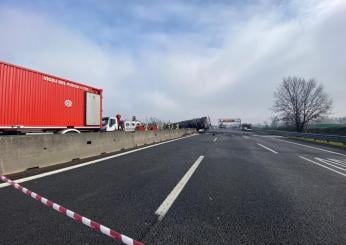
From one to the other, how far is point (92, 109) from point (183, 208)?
12.9m

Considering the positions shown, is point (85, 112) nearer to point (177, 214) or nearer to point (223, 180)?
point (223, 180)

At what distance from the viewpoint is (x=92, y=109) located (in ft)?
55.9

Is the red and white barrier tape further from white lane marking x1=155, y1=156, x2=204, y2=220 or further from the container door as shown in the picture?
the container door

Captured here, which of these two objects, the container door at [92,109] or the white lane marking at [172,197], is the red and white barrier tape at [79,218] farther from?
the container door at [92,109]

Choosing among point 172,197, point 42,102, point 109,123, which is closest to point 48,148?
point 42,102

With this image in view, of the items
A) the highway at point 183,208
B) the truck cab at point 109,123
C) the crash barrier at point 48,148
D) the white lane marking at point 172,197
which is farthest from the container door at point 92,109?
the truck cab at point 109,123

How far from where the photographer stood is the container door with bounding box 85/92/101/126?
54.4 ft

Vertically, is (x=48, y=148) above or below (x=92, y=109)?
below

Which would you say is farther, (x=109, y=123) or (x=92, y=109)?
(x=109, y=123)

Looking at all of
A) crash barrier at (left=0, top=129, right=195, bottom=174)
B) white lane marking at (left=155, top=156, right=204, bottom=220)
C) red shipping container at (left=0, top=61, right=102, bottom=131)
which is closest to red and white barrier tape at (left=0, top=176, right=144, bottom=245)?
crash barrier at (left=0, top=129, right=195, bottom=174)

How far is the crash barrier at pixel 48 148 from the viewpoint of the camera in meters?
7.68

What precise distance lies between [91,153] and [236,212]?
8.26 metres

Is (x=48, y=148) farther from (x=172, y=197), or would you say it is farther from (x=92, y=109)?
(x=92, y=109)

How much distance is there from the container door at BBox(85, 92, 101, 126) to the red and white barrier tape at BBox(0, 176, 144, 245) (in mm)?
9701
